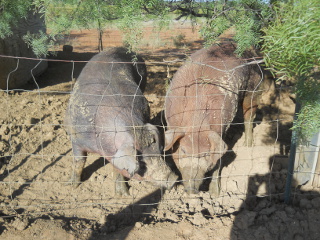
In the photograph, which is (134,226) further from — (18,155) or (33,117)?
(33,117)

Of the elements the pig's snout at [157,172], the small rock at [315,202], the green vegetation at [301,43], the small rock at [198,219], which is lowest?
the small rock at [198,219]

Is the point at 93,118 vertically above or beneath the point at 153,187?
above

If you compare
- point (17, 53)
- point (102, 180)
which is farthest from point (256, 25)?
point (17, 53)

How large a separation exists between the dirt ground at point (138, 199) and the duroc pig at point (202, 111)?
1.28ft

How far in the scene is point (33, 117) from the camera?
18.8ft

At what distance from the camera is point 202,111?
4.23 metres

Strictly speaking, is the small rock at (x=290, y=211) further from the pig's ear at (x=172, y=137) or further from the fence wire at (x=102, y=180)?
the pig's ear at (x=172, y=137)

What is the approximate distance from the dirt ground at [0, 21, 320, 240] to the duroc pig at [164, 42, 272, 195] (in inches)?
15.3

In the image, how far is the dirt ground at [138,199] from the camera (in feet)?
11.2

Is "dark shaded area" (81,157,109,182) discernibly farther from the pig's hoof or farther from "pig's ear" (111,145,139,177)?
the pig's hoof

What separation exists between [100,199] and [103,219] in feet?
1.62

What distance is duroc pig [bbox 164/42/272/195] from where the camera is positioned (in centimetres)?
394

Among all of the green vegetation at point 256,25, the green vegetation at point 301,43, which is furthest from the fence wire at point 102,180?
the green vegetation at point 301,43

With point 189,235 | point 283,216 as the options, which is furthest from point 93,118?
point 283,216
